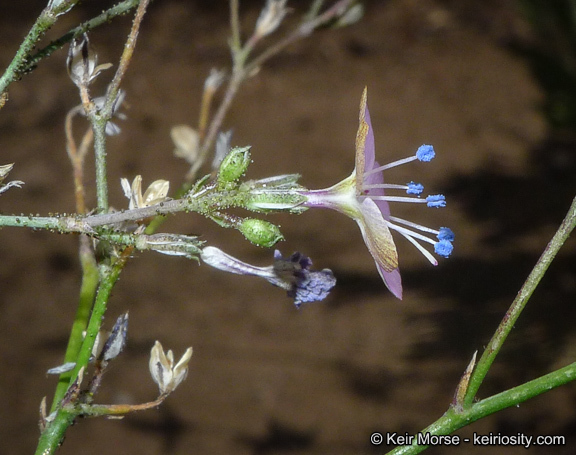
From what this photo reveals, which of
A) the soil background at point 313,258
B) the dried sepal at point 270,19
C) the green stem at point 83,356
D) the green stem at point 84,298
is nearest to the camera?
the green stem at point 83,356

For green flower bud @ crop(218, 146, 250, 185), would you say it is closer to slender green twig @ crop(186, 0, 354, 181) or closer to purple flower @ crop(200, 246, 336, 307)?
purple flower @ crop(200, 246, 336, 307)

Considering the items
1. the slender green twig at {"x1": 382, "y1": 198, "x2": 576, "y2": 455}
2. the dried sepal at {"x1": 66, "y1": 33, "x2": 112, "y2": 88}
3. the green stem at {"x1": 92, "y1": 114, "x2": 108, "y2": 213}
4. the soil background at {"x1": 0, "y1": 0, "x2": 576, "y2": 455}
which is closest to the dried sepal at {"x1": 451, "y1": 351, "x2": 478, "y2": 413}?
the slender green twig at {"x1": 382, "y1": 198, "x2": 576, "y2": 455}

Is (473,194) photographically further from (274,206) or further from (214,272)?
(274,206)

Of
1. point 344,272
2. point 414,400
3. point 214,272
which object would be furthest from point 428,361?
point 214,272

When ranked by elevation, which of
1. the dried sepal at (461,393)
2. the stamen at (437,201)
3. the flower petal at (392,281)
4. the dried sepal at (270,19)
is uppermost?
the dried sepal at (270,19)

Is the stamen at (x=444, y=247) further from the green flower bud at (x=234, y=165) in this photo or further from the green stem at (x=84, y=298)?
the green stem at (x=84, y=298)

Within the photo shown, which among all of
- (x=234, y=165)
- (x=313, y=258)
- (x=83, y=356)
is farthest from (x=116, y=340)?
(x=313, y=258)

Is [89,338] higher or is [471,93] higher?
[89,338]

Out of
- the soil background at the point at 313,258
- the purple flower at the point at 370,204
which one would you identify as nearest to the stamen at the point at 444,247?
the purple flower at the point at 370,204
